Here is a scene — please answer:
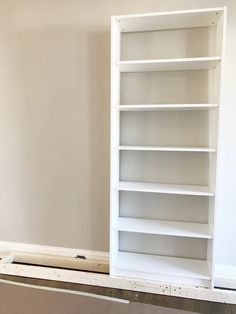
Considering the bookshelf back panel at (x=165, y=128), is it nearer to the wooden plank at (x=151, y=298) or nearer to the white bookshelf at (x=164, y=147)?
the white bookshelf at (x=164, y=147)

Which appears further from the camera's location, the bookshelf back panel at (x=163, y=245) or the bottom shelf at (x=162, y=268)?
the bookshelf back panel at (x=163, y=245)

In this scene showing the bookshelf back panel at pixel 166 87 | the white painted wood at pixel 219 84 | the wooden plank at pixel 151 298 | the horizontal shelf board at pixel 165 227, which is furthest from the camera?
the bookshelf back panel at pixel 166 87

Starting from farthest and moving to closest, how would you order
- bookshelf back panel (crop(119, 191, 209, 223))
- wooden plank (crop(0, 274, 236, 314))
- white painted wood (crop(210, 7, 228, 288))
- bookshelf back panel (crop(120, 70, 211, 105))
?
bookshelf back panel (crop(119, 191, 209, 223))
bookshelf back panel (crop(120, 70, 211, 105))
wooden plank (crop(0, 274, 236, 314))
white painted wood (crop(210, 7, 228, 288))

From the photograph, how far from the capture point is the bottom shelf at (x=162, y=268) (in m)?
2.16

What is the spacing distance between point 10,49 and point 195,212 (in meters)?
2.14

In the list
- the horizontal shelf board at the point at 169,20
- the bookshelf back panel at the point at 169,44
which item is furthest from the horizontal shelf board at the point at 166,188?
the horizontal shelf board at the point at 169,20

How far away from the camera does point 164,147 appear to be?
2.13 metres

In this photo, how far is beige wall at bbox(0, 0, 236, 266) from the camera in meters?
A: 2.36

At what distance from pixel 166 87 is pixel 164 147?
1.67 ft

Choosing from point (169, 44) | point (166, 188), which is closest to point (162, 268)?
point (166, 188)

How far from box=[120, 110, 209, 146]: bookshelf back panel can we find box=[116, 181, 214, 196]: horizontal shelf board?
0.34m

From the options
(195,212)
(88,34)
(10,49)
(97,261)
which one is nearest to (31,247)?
(97,261)

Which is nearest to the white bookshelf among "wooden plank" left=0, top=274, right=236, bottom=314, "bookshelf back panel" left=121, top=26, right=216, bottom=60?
"bookshelf back panel" left=121, top=26, right=216, bottom=60

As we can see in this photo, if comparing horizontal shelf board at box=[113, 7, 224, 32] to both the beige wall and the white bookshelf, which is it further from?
the beige wall
